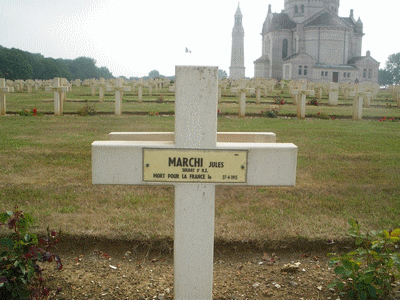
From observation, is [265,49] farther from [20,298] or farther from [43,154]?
[20,298]

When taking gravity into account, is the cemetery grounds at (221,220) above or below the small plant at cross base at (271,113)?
below

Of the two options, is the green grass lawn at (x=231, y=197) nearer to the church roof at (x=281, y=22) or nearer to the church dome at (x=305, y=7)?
the church roof at (x=281, y=22)

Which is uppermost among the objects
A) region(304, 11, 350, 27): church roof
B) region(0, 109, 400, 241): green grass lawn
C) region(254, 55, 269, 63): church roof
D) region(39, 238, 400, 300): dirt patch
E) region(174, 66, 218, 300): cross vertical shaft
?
region(304, 11, 350, 27): church roof

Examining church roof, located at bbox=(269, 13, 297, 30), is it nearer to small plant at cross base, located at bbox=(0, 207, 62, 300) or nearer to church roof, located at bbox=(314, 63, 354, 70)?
church roof, located at bbox=(314, 63, 354, 70)

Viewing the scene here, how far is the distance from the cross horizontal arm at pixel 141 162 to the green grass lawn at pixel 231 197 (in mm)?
1218

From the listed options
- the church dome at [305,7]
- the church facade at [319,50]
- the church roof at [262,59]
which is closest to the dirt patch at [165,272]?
the church facade at [319,50]

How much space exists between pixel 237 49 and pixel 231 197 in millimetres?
93079

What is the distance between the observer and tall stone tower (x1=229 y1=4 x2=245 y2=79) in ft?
300

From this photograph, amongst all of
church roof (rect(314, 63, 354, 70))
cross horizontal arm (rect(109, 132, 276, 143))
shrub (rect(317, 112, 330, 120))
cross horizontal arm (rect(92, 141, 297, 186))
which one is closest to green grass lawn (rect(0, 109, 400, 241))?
cross horizontal arm (rect(109, 132, 276, 143))

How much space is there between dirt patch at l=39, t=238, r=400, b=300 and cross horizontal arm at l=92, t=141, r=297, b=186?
79 cm

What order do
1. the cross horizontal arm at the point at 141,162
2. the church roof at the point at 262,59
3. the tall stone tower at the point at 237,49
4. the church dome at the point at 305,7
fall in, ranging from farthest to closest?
the tall stone tower at the point at 237,49, the church roof at the point at 262,59, the church dome at the point at 305,7, the cross horizontal arm at the point at 141,162

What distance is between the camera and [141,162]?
2.25 m

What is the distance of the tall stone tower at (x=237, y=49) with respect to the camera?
9138 cm

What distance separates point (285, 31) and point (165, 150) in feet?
202
